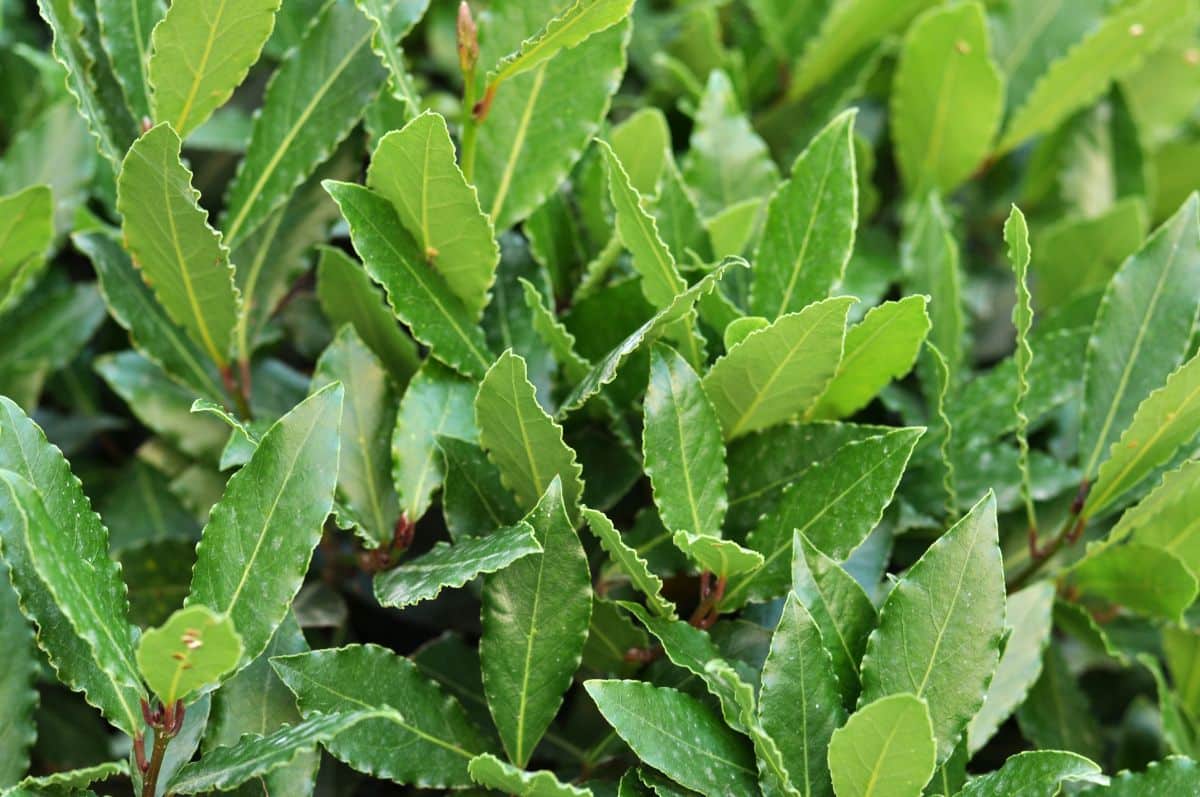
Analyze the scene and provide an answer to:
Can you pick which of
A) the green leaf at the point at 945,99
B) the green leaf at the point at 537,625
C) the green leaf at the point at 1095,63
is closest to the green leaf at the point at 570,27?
the green leaf at the point at 537,625

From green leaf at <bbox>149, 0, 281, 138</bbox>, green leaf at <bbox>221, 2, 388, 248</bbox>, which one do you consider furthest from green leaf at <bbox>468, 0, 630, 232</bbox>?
green leaf at <bbox>149, 0, 281, 138</bbox>

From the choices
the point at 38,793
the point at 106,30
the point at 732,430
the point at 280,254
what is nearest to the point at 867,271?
the point at 732,430

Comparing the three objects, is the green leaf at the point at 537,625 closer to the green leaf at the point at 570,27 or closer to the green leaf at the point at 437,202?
the green leaf at the point at 437,202

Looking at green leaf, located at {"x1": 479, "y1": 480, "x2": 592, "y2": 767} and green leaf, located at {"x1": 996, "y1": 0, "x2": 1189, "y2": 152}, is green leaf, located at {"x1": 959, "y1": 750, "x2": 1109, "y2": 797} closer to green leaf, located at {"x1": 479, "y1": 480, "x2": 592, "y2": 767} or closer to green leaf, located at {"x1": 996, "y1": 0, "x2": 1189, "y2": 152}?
green leaf, located at {"x1": 479, "y1": 480, "x2": 592, "y2": 767}

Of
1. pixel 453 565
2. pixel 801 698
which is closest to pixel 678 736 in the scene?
pixel 801 698

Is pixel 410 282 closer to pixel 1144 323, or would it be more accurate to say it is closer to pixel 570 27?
pixel 570 27

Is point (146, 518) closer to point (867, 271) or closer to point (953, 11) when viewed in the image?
point (867, 271)

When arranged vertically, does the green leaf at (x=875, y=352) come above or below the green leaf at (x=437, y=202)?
below
